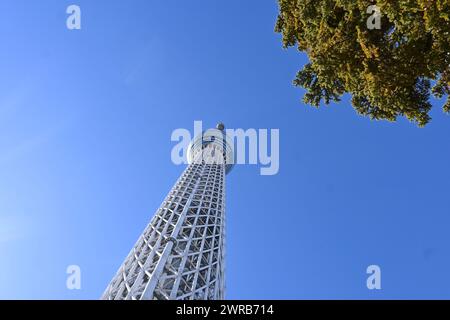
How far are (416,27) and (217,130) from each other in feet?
98.3

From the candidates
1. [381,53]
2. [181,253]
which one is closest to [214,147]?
[181,253]

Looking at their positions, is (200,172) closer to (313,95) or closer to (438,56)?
(313,95)

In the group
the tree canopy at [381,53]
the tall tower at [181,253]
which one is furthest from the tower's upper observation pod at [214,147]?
the tree canopy at [381,53]

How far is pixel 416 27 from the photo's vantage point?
33.0ft

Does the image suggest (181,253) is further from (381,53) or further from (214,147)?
(214,147)

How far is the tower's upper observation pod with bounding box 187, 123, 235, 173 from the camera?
36812mm

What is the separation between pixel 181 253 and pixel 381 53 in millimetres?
10411

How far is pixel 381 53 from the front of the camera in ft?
36.5

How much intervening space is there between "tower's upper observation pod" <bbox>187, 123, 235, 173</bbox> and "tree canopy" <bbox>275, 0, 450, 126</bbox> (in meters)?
24.4

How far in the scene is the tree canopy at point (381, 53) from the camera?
1058 cm

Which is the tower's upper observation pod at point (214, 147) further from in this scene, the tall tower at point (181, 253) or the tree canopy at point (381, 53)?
the tree canopy at point (381, 53)

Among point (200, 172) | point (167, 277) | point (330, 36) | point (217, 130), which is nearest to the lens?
point (330, 36)
